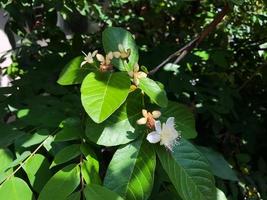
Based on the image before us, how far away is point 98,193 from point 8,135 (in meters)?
0.30

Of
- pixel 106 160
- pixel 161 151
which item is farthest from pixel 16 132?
pixel 161 151

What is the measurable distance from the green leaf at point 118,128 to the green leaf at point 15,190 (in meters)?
0.15

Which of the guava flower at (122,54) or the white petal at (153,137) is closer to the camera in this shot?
the white petal at (153,137)

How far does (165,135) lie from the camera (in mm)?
798

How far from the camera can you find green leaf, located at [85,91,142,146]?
0.81 metres

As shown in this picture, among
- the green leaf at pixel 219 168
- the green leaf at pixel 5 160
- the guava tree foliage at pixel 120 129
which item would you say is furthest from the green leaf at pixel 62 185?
the green leaf at pixel 219 168

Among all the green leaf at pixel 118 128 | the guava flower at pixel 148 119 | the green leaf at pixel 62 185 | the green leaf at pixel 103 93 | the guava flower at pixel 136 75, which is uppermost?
the green leaf at pixel 103 93

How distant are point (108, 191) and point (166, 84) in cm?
70

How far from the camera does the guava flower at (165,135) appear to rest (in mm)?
796

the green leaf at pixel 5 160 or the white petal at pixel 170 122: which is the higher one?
the white petal at pixel 170 122

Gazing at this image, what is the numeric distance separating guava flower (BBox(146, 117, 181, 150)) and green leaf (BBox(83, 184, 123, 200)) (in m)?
0.12

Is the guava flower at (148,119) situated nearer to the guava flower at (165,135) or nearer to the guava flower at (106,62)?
the guava flower at (165,135)

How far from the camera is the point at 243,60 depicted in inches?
76.5

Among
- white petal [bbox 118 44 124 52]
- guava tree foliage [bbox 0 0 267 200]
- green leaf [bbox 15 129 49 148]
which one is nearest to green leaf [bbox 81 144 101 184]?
guava tree foliage [bbox 0 0 267 200]
